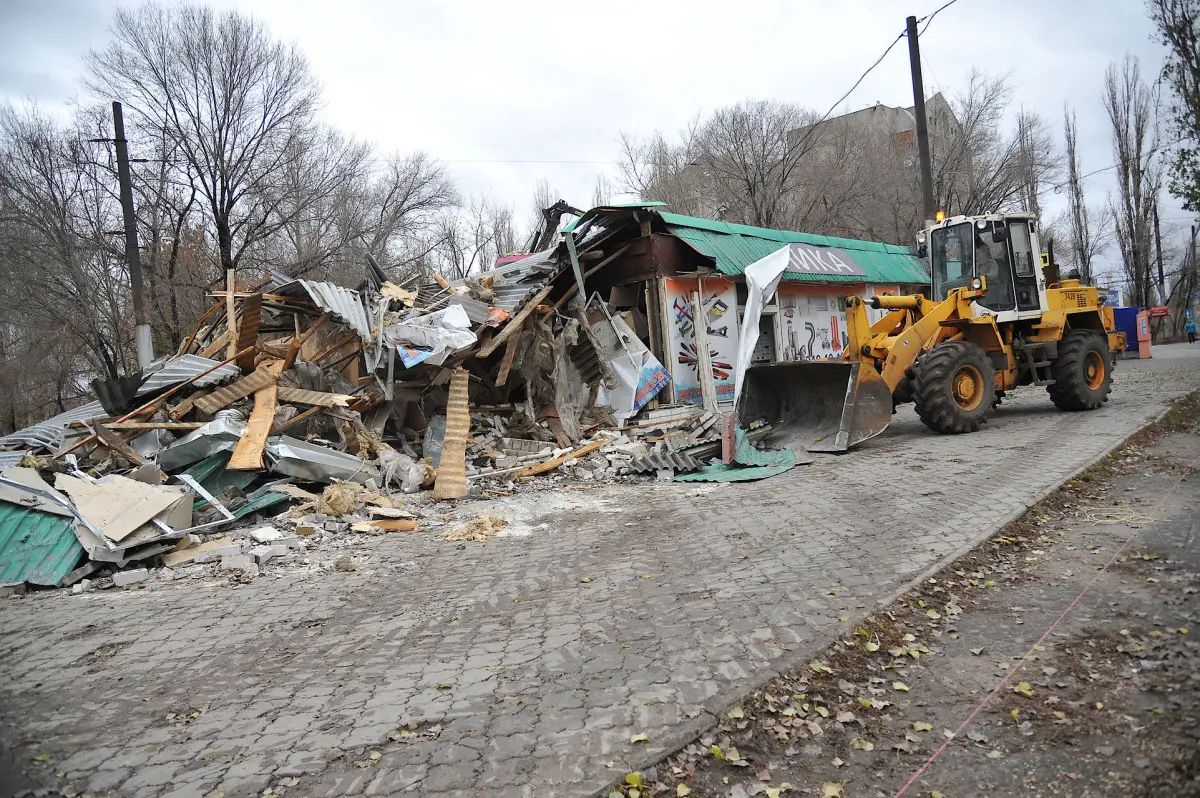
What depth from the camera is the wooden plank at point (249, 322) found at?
1074 centimetres

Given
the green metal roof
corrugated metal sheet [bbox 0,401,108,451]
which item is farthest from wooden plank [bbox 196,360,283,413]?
the green metal roof

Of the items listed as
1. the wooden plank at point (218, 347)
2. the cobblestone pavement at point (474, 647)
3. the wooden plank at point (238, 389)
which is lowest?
the cobblestone pavement at point (474, 647)

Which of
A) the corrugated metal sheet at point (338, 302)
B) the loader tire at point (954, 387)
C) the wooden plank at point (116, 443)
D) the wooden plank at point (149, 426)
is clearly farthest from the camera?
the corrugated metal sheet at point (338, 302)

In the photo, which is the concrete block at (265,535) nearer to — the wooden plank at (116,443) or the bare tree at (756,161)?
the wooden plank at (116,443)

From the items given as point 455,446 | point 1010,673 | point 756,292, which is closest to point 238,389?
point 455,446

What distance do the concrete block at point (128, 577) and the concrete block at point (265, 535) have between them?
98 cm

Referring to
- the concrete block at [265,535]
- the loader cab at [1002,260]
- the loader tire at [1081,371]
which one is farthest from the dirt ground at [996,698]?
the loader tire at [1081,371]

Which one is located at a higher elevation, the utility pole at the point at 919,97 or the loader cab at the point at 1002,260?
the utility pole at the point at 919,97

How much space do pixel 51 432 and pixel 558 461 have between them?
7111 mm

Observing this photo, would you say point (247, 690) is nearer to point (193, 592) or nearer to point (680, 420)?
point (193, 592)

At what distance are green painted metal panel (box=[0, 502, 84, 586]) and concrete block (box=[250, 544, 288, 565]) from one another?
60.9 inches

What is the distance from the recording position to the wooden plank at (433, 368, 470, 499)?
916cm

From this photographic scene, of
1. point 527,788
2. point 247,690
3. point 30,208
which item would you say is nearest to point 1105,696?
point 527,788

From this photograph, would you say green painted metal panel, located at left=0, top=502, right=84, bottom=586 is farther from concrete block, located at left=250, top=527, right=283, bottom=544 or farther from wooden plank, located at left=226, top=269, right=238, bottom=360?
wooden plank, located at left=226, top=269, right=238, bottom=360
